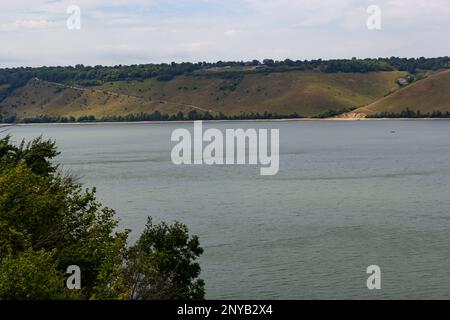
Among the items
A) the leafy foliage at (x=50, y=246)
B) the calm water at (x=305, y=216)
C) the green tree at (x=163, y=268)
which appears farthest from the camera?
the calm water at (x=305, y=216)

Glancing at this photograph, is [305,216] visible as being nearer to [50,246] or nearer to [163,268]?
[163,268]

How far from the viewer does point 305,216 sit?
193ft

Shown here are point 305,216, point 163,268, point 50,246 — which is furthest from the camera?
point 305,216

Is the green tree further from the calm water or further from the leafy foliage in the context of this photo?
the calm water

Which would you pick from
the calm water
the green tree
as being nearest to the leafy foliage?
the green tree


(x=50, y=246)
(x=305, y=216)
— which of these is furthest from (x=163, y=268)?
(x=305, y=216)

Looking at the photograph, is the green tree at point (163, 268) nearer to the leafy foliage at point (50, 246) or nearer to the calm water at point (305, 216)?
the leafy foliage at point (50, 246)

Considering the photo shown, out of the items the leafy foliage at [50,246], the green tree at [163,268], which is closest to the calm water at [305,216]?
the green tree at [163,268]

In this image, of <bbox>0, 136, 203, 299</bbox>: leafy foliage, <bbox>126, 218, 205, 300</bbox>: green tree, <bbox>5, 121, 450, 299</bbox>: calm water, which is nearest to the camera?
<bbox>0, 136, 203, 299</bbox>: leafy foliage

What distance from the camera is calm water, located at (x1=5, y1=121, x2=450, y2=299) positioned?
38.2m

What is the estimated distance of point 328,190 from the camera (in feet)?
244

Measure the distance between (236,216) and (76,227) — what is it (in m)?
36.0

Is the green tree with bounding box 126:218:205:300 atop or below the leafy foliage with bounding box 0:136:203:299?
below

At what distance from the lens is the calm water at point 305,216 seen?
125 feet
